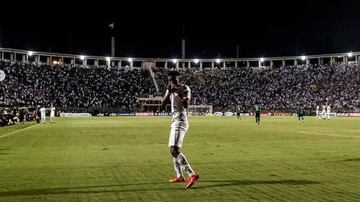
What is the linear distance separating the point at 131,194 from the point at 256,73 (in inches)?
4526

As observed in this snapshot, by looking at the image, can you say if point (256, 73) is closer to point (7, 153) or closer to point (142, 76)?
point (142, 76)

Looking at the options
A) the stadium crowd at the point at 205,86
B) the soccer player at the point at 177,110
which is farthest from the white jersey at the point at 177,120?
the stadium crowd at the point at 205,86

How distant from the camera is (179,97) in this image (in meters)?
11.5

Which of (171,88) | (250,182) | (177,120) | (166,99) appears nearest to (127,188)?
(177,120)

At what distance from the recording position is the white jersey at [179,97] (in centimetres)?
1141

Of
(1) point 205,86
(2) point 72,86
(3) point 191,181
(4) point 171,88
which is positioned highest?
(1) point 205,86

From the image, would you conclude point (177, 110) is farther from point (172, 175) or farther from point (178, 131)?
point (172, 175)

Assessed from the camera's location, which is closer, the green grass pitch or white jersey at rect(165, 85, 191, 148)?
the green grass pitch

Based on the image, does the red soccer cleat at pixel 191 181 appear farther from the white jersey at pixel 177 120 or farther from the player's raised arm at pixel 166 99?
the player's raised arm at pixel 166 99

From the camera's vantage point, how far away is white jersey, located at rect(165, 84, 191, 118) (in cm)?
1141

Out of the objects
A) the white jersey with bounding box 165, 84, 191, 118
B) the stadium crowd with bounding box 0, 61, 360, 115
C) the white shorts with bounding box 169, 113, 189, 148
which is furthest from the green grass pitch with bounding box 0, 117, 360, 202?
the stadium crowd with bounding box 0, 61, 360, 115

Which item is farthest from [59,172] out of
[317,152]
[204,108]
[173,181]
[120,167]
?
[204,108]

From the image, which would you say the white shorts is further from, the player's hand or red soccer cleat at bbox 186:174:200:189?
red soccer cleat at bbox 186:174:200:189

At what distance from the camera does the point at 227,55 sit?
143500 millimetres
